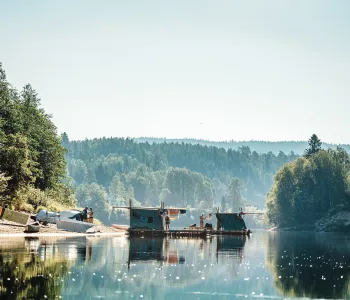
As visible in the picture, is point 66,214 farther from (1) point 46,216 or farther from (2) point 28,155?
(2) point 28,155

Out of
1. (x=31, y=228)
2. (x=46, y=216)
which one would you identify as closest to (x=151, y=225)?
(x=46, y=216)

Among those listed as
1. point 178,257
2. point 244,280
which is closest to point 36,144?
point 178,257

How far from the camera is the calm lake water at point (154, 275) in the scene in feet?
121

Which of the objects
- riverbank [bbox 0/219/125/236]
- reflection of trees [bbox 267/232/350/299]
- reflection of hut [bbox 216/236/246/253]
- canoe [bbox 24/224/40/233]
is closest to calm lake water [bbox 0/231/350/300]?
reflection of trees [bbox 267/232/350/299]

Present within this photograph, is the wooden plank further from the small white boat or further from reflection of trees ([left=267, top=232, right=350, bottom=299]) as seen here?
reflection of trees ([left=267, top=232, right=350, bottom=299])

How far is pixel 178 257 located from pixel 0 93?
49009 millimetres

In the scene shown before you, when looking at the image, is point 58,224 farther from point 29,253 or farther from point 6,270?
point 6,270

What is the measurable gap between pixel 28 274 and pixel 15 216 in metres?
41.6

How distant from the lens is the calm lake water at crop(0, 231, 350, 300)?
36906 mm

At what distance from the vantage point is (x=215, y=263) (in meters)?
55.3

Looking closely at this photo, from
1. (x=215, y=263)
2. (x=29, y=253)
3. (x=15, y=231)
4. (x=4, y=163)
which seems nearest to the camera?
(x=29, y=253)

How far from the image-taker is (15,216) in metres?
80.6

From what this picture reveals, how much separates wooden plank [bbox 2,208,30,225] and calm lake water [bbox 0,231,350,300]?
16288mm

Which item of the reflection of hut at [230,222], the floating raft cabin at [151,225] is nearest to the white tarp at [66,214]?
the floating raft cabin at [151,225]
